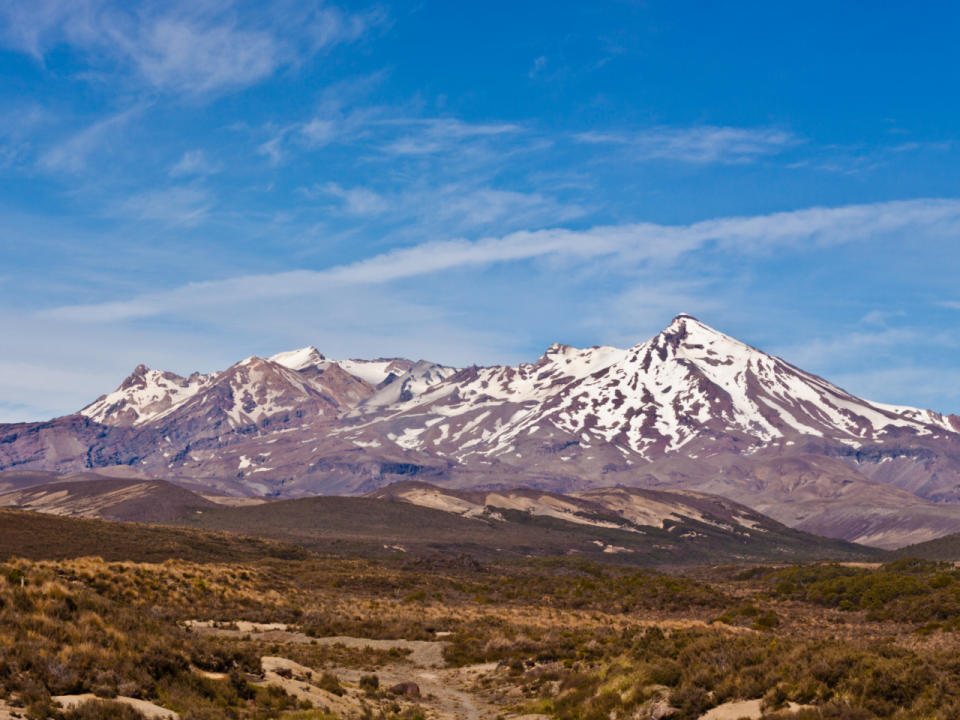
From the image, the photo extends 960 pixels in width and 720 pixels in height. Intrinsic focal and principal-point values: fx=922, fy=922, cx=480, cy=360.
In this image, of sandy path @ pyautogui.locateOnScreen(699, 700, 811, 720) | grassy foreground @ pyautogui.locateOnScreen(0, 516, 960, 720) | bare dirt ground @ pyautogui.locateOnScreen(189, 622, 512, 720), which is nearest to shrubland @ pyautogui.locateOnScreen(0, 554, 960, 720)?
grassy foreground @ pyautogui.locateOnScreen(0, 516, 960, 720)

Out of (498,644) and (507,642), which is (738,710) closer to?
(498,644)

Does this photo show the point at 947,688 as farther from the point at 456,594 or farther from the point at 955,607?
the point at 456,594

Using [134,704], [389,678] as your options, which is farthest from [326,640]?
[134,704]

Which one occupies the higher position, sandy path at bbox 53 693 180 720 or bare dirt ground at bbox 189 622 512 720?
sandy path at bbox 53 693 180 720

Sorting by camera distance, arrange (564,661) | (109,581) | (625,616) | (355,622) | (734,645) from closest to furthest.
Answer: (734,645), (564,661), (109,581), (355,622), (625,616)

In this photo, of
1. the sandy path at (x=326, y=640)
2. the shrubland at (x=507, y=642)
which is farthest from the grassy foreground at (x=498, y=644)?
the sandy path at (x=326, y=640)

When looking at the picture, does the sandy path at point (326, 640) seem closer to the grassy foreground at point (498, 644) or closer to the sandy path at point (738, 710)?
the grassy foreground at point (498, 644)

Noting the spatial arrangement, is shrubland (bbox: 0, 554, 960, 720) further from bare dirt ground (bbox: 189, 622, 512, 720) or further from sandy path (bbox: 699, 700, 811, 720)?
bare dirt ground (bbox: 189, 622, 512, 720)

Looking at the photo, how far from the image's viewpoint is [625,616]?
68688 mm

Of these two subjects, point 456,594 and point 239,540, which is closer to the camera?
point 456,594

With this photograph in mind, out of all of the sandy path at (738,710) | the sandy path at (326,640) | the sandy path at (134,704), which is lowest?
the sandy path at (326,640)

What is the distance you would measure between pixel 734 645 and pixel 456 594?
5895 centimetres

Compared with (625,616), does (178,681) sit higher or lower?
higher

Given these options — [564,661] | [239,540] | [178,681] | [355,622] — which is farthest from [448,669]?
[239,540]
